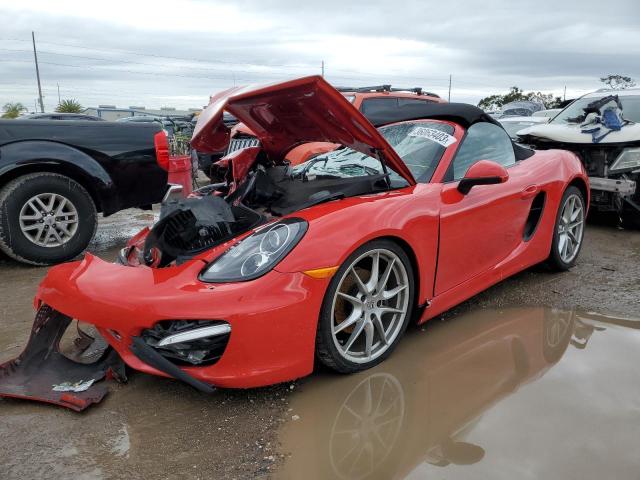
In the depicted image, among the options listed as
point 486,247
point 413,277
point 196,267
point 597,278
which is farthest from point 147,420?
point 597,278

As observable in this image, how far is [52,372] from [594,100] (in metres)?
6.87

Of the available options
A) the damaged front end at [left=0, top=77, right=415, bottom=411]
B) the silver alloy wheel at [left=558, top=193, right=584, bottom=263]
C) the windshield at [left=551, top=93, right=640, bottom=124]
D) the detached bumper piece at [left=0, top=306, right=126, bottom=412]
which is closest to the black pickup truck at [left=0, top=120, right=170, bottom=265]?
the damaged front end at [left=0, top=77, right=415, bottom=411]

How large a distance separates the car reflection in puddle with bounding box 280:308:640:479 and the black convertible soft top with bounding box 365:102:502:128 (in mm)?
1350

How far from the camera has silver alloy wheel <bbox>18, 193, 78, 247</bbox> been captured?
14.6 feet

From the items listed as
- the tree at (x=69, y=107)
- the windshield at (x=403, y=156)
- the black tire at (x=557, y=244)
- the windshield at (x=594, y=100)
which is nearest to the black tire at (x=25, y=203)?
the windshield at (x=403, y=156)

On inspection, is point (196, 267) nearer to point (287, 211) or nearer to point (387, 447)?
point (287, 211)

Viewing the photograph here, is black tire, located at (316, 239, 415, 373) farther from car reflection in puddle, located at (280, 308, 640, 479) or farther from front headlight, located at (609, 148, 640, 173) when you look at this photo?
front headlight, located at (609, 148, 640, 173)

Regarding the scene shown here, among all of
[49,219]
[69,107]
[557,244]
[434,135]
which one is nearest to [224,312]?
[434,135]

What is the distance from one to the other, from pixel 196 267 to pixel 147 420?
2.24 ft

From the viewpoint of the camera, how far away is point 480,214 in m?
3.11

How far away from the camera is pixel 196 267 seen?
2.36 metres

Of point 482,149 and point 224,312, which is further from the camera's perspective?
point 482,149

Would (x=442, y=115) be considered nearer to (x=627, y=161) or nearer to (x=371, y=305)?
(x=371, y=305)

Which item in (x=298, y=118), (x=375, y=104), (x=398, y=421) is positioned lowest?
(x=398, y=421)
